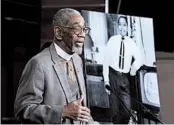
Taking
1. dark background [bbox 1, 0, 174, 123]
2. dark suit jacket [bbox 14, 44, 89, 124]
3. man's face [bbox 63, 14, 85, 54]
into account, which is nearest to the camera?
dark suit jacket [bbox 14, 44, 89, 124]

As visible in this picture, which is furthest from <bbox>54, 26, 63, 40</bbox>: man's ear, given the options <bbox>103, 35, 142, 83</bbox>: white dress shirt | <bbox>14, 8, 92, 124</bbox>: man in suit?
<bbox>103, 35, 142, 83</bbox>: white dress shirt

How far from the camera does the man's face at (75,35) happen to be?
170 cm

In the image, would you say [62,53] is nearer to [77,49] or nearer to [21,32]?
[77,49]

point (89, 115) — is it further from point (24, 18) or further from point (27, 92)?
point (24, 18)

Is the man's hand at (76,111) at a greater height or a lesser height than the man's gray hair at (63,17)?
lesser

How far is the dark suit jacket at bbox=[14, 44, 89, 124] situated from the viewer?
1.60 m

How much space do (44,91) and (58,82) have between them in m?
0.07

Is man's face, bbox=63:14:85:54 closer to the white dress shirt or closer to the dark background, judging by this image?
the white dress shirt

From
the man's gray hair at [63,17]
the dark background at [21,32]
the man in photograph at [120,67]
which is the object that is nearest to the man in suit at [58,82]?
the man's gray hair at [63,17]

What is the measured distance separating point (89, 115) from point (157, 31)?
1117 millimetres

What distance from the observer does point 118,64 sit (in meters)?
1.85

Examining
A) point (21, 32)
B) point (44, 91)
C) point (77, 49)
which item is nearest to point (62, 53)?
point (77, 49)

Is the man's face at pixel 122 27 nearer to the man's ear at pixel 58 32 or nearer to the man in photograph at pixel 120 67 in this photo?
the man in photograph at pixel 120 67

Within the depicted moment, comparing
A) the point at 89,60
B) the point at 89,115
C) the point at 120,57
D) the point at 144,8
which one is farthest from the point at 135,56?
the point at 144,8
